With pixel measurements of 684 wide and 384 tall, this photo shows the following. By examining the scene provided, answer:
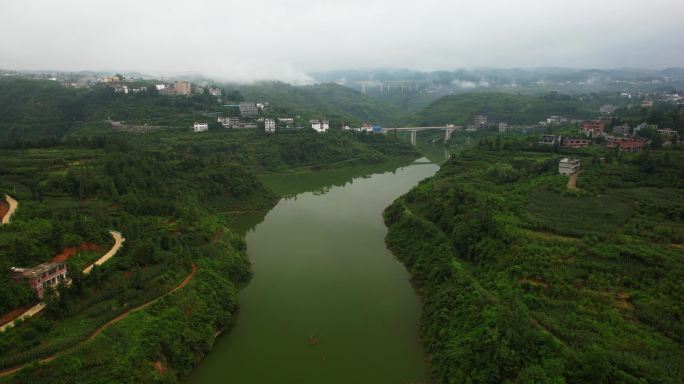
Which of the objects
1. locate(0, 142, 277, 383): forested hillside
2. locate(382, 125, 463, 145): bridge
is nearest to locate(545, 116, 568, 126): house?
locate(382, 125, 463, 145): bridge

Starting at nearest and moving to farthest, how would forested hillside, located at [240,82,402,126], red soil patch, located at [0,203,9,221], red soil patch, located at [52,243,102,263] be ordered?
1. red soil patch, located at [52,243,102,263]
2. red soil patch, located at [0,203,9,221]
3. forested hillside, located at [240,82,402,126]

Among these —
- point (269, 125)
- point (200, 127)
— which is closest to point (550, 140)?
point (269, 125)

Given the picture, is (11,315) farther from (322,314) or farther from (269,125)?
(269,125)

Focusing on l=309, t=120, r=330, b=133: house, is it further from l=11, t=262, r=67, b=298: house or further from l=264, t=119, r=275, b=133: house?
l=11, t=262, r=67, b=298: house

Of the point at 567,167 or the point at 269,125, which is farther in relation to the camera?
the point at 269,125

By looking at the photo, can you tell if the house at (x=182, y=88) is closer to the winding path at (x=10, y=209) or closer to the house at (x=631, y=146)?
the winding path at (x=10, y=209)

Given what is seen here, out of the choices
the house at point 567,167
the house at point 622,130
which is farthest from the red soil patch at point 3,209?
the house at point 622,130
